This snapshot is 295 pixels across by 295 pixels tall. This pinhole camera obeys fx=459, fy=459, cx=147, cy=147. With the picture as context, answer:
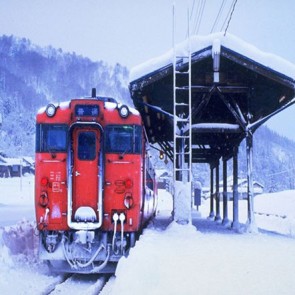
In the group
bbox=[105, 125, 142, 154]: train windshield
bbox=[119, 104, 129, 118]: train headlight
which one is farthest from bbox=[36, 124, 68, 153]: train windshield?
bbox=[119, 104, 129, 118]: train headlight

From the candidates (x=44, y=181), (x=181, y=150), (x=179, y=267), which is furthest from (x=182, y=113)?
(x=179, y=267)

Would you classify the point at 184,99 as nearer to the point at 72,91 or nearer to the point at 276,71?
the point at 276,71

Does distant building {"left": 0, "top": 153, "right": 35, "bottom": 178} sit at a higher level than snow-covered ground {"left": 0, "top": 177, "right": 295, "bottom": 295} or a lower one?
higher

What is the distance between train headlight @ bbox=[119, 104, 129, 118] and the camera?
32.8 ft

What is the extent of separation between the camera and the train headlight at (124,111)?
999 cm

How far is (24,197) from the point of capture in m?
53.0

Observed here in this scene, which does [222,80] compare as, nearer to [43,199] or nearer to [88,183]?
[88,183]

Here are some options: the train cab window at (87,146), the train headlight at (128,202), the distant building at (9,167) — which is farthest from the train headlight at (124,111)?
the distant building at (9,167)

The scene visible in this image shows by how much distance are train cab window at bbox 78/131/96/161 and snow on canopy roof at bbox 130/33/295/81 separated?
339 centimetres

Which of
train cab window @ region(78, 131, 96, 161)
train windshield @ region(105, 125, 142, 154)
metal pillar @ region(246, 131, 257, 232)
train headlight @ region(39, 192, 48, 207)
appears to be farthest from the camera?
metal pillar @ region(246, 131, 257, 232)

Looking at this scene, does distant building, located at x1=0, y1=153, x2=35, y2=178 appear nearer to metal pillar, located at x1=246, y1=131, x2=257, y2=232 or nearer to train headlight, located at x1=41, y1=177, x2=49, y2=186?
metal pillar, located at x1=246, y1=131, x2=257, y2=232

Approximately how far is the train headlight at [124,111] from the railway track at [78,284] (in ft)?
11.5

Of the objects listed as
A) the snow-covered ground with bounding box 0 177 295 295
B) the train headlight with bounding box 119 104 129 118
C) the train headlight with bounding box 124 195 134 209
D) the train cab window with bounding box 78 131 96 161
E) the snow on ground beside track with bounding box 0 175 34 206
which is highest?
the train headlight with bounding box 119 104 129 118

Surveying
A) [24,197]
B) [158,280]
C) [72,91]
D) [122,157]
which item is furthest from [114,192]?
[72,91]
